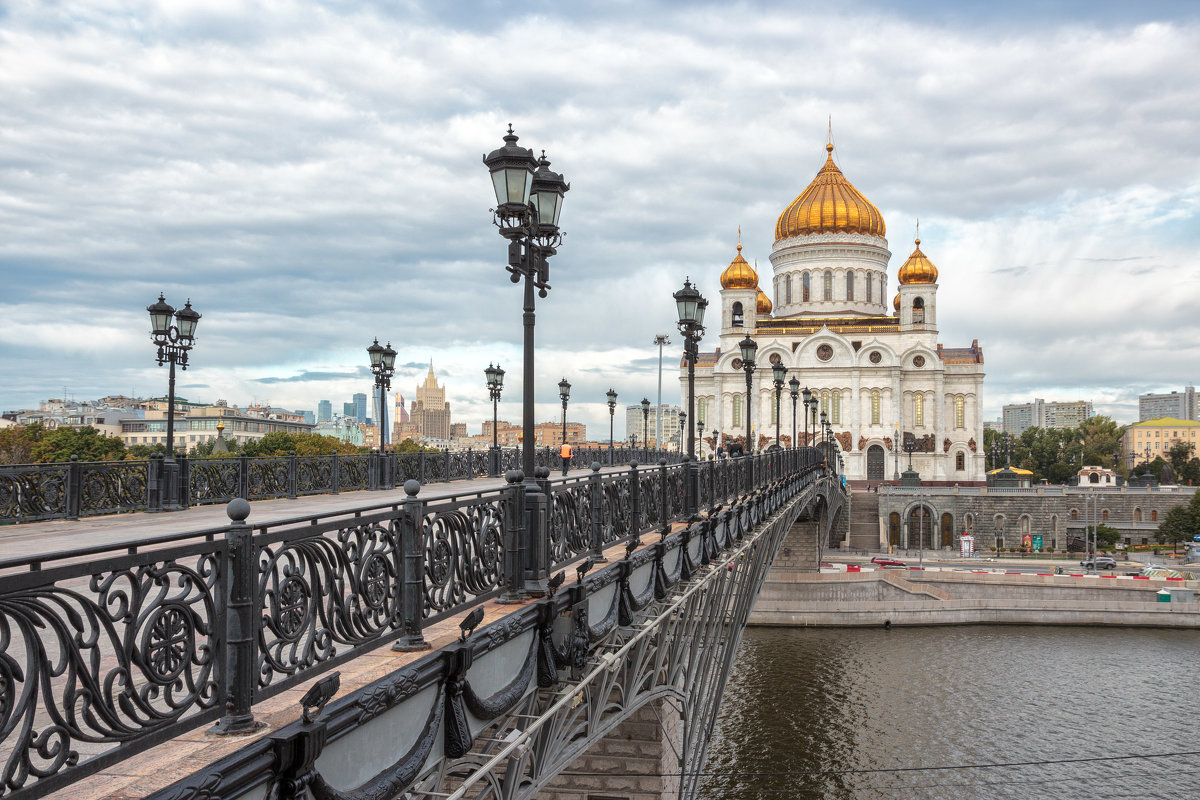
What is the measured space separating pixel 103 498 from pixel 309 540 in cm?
957

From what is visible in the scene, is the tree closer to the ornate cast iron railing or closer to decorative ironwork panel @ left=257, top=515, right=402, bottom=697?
the ornate cast iron railing

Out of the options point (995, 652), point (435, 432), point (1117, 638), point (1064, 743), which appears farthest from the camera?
point (435, 432)

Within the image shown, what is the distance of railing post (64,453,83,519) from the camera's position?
38.3ft

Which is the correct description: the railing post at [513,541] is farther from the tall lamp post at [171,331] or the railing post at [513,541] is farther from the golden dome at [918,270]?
the golden dome at [918,270]

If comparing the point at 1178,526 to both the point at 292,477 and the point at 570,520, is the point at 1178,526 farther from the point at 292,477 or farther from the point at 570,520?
the point at 570,520

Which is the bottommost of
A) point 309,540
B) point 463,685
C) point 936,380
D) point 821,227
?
point 463,685

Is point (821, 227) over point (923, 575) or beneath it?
over

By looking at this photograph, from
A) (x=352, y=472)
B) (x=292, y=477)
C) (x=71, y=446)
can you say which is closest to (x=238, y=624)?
(x=292, y=477)

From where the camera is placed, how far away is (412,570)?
17.9 feet

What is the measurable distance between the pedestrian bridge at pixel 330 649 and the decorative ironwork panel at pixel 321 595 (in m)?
0.01

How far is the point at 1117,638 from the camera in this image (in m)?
34.8

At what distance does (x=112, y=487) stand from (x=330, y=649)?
954 cm

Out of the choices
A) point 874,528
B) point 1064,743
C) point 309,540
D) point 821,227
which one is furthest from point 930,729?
point 821,227

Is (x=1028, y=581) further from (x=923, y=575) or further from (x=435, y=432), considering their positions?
(x=435, y=432)
